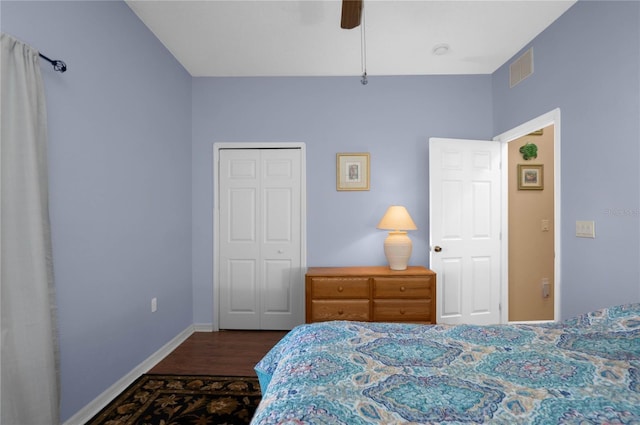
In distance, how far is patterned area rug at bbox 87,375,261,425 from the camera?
5.92 feet

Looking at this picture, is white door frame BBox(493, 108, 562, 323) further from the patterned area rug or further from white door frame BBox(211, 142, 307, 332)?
the patterned area rug

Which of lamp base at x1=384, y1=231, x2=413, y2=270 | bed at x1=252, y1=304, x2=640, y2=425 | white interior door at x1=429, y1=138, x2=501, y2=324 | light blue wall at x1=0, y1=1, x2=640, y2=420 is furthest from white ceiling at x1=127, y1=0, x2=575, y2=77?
bed at x1=252, y1=304, x2=640, y2=425

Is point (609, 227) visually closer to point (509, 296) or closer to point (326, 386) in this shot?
point (509, 296)

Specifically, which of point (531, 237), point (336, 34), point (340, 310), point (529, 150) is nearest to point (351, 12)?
point (336, 34)

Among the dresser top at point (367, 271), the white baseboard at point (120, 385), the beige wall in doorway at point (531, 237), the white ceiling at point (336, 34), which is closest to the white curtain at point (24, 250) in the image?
the white baseboard at point (120, 385)

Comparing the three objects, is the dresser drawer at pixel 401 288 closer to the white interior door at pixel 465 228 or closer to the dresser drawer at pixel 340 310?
the dresser drawer at pixel 340 310

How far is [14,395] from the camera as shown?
133 centimetres

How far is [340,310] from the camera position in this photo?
2.78 metres

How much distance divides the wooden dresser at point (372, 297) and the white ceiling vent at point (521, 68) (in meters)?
1.96

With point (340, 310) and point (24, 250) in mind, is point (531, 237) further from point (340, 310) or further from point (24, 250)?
point (24, 250)

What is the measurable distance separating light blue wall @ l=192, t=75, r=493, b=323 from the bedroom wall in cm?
69

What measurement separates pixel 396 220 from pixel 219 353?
2.03 metres

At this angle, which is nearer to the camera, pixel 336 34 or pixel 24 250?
pixel 24 250

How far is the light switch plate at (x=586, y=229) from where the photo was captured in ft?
6.52
